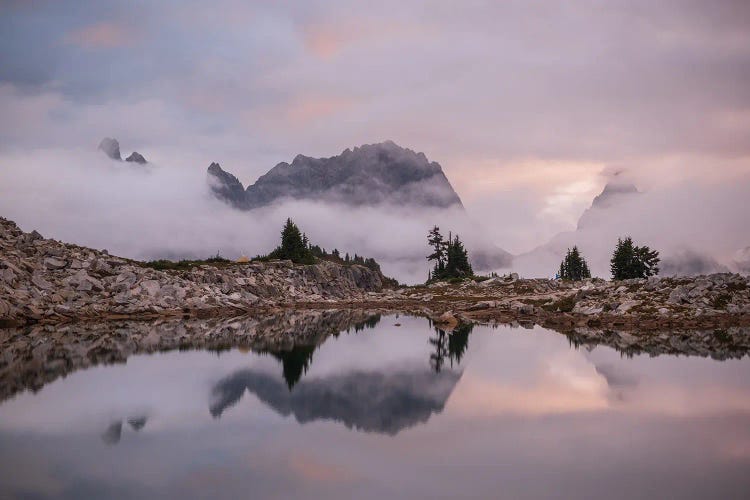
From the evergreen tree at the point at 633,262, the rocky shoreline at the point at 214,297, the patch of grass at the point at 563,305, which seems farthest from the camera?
the evergreen tree at the point at 633,262

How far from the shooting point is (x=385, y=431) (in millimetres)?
19766

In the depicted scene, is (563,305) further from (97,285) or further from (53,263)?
(53,263)

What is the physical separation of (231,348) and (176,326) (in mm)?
19686

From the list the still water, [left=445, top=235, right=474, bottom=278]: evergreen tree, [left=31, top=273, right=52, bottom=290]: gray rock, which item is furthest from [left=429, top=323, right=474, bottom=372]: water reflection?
[left=445, top=235, right=474, bottom=278]: evergreen tree

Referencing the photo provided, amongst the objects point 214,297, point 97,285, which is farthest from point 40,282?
point 214,297

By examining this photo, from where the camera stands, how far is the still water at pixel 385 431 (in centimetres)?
1442

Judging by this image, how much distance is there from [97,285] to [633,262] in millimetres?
87101

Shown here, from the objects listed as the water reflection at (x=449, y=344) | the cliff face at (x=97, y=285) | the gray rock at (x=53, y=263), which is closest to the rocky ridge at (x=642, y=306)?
the water reflection at (x=449, y=344)

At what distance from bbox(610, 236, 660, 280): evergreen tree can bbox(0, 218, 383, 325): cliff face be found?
62.5 m

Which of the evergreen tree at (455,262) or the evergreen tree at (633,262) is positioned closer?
the evergreen tree at (633,262)

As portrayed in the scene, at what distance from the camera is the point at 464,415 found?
2208cm

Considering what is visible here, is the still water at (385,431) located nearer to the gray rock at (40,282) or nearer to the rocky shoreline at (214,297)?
the rocky shoreline at (214,297)

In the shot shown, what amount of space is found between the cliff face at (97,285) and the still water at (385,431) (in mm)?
32168

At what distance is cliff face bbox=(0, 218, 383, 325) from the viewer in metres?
59.8
